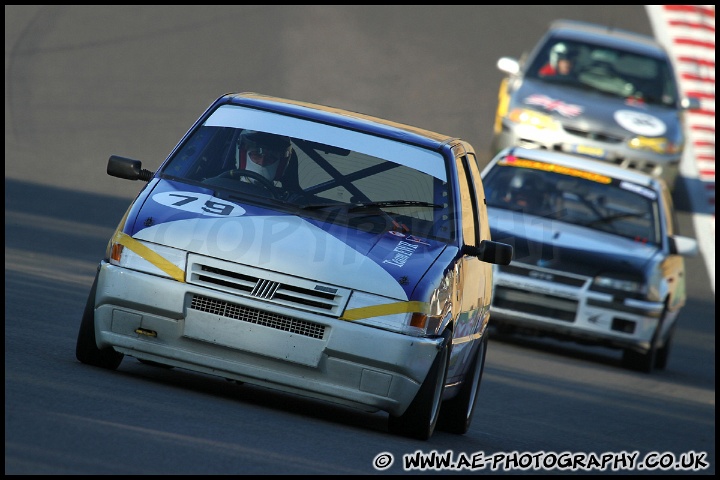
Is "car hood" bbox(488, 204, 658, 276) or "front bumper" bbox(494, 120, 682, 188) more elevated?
"front bumper" bbox(494, 120, 682, 188)

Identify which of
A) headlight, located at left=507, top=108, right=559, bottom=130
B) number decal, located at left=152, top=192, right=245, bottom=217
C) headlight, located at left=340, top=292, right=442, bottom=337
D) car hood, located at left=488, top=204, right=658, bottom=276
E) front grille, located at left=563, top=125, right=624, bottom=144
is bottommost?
car hood, located at left=488, top=204, right=658, bottom=276

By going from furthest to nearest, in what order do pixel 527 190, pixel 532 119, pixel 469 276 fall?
pixel 532 119 < pixel 527 190 < pixel 469 276

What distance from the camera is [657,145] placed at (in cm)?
2044

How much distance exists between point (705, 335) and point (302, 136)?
28.7ft

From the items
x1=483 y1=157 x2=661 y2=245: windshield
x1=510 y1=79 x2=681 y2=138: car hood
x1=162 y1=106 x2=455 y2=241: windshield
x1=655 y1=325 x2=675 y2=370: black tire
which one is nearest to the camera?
x1=162 y1=106 x2=455 y2=241: windshield

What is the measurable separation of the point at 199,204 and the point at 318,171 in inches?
32.6

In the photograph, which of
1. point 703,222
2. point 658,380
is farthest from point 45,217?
point 703,222

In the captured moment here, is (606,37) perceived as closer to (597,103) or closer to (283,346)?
(597,103)

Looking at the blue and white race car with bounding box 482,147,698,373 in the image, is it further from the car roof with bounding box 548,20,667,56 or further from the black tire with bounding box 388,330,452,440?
the car roof with bounding box 548,20,667,56

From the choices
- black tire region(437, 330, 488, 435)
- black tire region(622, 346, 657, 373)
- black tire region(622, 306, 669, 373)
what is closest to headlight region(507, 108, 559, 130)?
black tire region(622, 306, 669, 373)

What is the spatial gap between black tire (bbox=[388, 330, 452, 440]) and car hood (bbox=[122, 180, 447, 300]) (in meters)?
0.39

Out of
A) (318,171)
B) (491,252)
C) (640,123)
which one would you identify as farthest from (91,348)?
(640,123)

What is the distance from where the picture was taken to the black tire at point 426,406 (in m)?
8.16

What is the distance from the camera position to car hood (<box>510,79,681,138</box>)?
20.0 m
